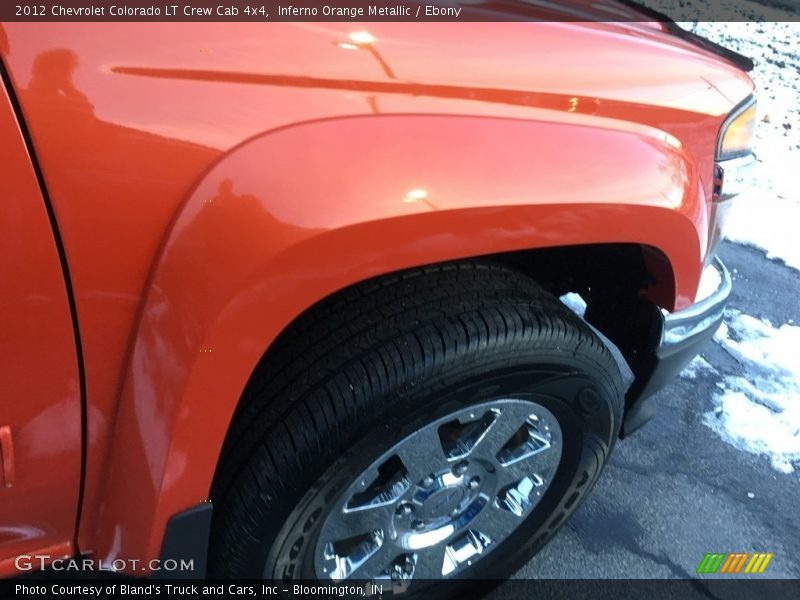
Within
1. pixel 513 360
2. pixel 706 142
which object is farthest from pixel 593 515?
pixel 706 142

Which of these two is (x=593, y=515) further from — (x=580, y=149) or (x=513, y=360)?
(x=580, y=149)

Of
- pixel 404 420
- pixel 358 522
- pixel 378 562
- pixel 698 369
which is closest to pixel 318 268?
pixel 404 420

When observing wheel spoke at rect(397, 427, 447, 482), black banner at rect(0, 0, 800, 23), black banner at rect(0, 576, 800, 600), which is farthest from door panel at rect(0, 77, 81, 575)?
wheel spoke at rect(397, 427, 447, 482)

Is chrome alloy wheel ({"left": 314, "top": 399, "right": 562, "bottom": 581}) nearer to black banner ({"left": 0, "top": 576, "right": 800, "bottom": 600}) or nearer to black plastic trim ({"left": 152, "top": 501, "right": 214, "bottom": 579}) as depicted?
black banner ({"left": 0, "top": 576, "right": 800, "bottom": 600})

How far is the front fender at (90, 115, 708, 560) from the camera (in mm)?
1097

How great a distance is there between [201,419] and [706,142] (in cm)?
134

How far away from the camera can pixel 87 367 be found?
3.77ft

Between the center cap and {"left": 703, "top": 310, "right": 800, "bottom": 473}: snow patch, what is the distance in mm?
1433

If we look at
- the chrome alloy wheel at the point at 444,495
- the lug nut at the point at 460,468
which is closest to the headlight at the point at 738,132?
the chrome alloy wheel at the point at 444,495

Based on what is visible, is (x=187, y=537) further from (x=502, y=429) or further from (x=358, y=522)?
(x=502, y=429)

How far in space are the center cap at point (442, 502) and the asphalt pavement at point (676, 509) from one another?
0.50 metres

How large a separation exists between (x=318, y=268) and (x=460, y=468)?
738 mm

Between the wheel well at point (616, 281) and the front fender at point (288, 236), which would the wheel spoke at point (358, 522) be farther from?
the wheel well at point (616, 281)

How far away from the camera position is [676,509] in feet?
7.59
